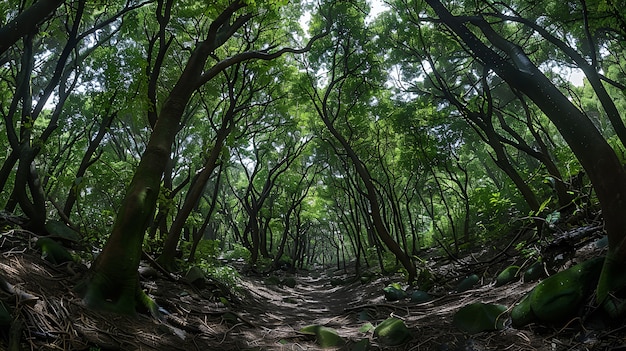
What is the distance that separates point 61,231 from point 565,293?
705 centimetres

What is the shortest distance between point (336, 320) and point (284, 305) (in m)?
4.31

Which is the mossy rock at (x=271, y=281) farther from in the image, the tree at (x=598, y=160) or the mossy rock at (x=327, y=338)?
the tree at (x=598, y=160)

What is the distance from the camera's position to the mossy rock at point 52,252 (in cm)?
487

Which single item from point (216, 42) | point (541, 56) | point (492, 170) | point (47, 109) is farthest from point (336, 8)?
point (492, 170)

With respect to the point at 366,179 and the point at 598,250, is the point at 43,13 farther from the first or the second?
the point at 366,179

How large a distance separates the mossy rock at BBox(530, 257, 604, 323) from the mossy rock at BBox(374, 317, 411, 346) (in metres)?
1.37

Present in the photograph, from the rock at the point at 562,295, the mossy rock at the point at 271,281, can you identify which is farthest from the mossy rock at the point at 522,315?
Result: the mossy rock at the point at 271,281

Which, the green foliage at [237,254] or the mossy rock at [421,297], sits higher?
the green foliage at [237,254]

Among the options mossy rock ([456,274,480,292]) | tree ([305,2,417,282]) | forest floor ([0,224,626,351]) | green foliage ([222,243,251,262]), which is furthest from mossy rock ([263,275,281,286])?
mossy rock ([456,274,480,292])

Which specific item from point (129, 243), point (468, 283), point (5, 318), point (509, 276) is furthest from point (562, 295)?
point (5, 318)

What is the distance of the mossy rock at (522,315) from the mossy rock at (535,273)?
1362 millimetres

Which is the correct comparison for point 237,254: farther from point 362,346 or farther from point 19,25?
point 19,25

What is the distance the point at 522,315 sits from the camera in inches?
149

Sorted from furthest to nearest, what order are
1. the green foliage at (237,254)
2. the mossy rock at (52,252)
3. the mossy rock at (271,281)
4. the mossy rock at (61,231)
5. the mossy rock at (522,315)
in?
the green foliage at (237,254), the mossy rock at (271,281), the mossy rock at (61,231), the mossy rock at (52,252), the mossy rock at (522,315)
